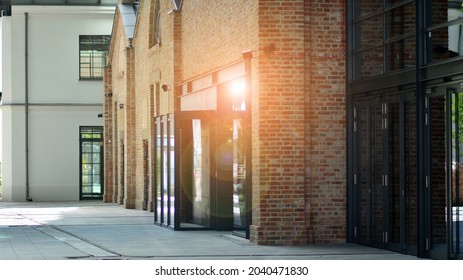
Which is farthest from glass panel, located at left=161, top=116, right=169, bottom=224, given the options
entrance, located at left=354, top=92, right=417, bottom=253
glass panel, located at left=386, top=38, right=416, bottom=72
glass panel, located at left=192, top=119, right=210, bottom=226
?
glass panel, located at left=386, top=38, right=416, bottom=72

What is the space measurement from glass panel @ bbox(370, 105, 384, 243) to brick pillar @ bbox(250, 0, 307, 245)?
126cm

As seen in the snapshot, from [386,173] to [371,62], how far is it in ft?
7.05

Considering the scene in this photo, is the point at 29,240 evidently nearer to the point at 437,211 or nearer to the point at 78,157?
the point at 437,211

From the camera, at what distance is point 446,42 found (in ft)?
53.1

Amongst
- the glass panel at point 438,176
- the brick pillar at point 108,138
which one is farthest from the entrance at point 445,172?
the brick pillar at point 108,138

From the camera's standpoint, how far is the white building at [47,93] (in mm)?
43688

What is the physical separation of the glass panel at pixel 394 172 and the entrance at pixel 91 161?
1090 inches

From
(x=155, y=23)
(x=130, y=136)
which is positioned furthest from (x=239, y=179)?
(x=130, y=136)

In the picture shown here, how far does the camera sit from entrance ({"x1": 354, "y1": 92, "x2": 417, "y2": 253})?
17.0 metres

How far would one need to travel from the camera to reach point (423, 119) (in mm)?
16062

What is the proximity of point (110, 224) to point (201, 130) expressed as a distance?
12.5 ft

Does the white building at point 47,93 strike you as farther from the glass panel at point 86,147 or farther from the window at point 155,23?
the window at point 155,23

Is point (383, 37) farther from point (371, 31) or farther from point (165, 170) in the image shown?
point (165, 170)

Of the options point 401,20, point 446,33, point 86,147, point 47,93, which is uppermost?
point 47,93
